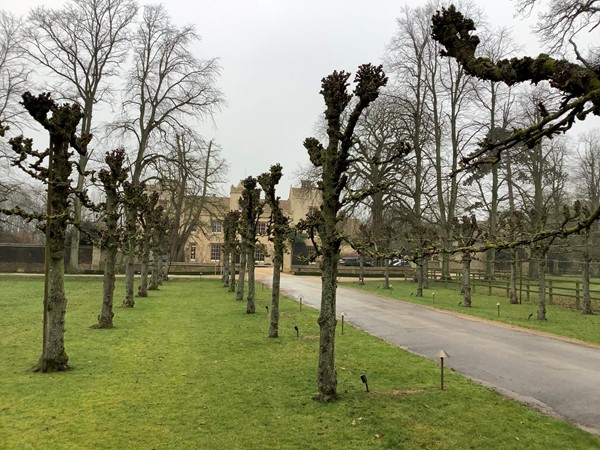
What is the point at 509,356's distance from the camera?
10.8m

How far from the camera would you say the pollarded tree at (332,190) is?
7270 mm

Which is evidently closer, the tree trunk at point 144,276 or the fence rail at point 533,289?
the fence rail at point 533,289

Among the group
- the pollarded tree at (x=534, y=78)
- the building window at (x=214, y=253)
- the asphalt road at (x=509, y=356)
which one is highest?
the pollarded tree at (x=534, y=78)

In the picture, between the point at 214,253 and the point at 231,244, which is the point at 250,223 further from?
the point at 214,253

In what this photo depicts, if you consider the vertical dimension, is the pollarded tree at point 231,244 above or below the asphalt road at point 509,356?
above

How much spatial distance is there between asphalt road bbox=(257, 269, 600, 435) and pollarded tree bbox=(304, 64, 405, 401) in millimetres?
3268

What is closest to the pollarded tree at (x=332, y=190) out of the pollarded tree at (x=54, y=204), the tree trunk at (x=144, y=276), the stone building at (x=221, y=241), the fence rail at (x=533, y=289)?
the pollarded tree at (x=54, y=204)

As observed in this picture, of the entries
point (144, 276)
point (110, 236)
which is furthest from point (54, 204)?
point (144, 276)

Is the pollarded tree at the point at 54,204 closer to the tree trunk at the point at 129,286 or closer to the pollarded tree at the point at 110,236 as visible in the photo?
the pollarded tree at the point at 110,236

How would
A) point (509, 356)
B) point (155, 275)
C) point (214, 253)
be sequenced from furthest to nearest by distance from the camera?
point (214, 253) → point (155, 275) → point (509, 356)

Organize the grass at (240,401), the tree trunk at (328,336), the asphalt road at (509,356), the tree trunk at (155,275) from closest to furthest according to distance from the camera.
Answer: the grass at (240,401)
the tree trunk at (328,336)
the asphalt road at (509,356)
the tree trunk at (155,275)

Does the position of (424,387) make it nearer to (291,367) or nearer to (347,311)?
(291,367)

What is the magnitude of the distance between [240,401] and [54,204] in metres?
5.32

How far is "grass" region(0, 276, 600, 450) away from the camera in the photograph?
5711 mm
